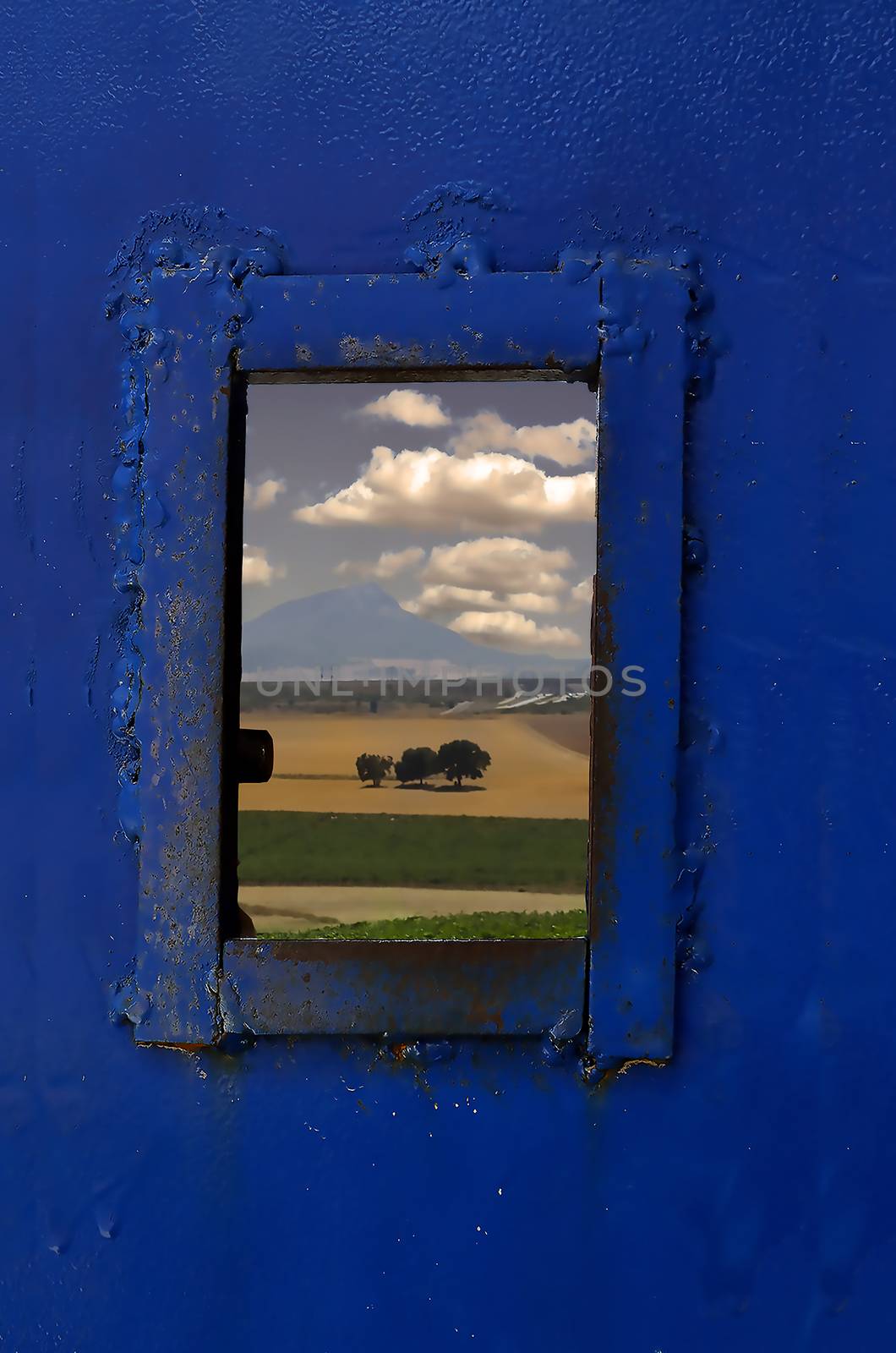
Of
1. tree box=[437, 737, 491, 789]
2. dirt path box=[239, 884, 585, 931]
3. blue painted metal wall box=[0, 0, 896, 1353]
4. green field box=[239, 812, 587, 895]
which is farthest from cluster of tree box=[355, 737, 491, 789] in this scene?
blue painted metal wall box=[0, 0, 896, 1353]

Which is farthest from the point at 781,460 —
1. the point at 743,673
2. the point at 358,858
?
the point at 358,858

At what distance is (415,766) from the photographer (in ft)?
95.0

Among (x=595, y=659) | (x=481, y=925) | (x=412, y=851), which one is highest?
(x=595, y=659)

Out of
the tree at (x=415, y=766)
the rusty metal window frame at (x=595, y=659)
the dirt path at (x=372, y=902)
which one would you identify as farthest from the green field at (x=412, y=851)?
the rusty metal window frame at (x=595, y=659)

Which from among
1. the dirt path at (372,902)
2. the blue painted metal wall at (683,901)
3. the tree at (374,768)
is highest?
the blue painted metal wall at (683,901)

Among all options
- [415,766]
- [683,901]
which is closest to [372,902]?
[415,766]

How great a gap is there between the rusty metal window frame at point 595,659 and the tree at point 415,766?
27855 millimetres

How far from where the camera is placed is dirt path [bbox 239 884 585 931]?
21000mm

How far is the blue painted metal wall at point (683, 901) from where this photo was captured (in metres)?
1.17

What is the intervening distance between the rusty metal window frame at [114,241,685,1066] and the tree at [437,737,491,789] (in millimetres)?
27919

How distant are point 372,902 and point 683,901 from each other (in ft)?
73.3

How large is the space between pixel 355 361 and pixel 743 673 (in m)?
0.64

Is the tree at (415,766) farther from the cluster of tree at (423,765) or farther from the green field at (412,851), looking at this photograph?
the green field at (412,851)

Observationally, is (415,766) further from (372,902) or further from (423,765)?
(372,902)
